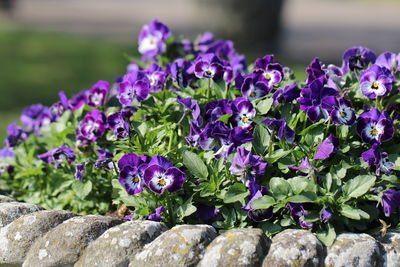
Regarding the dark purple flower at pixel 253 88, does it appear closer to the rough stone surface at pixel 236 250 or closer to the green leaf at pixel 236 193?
the green leaf at pixel 236 193

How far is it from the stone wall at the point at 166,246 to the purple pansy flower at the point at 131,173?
0.13 meters

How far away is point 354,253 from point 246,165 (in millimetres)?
473

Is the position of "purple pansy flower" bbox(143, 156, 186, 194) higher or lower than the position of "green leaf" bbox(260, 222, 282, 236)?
higher

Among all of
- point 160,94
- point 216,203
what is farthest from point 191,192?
point 160,94

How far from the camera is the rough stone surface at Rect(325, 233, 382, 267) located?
2.24 meters

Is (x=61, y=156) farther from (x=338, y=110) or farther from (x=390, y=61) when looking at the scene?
(x=390, y=61)

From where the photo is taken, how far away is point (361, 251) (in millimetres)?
2254

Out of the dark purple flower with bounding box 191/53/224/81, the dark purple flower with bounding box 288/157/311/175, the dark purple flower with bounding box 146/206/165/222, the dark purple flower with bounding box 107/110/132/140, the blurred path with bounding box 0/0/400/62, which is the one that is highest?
the dark purple flower with bounding box 191/53/224/81

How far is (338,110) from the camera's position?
2639 millimetres

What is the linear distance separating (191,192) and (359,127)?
661 mm

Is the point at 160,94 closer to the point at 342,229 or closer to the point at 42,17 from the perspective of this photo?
the point at 342,229

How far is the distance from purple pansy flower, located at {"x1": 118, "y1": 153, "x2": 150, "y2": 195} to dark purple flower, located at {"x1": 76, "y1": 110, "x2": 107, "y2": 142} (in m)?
0.47

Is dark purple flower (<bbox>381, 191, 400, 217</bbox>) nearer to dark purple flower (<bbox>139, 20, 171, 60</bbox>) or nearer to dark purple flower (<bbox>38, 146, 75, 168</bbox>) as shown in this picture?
dark purple flower (<bbox>38, 146, 75, 168</bbox>)

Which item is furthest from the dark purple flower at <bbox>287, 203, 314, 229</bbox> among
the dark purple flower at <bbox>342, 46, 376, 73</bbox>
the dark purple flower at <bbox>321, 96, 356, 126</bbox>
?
the dark purple flower at <bbox>342, 46, 376, 73</bbox>
